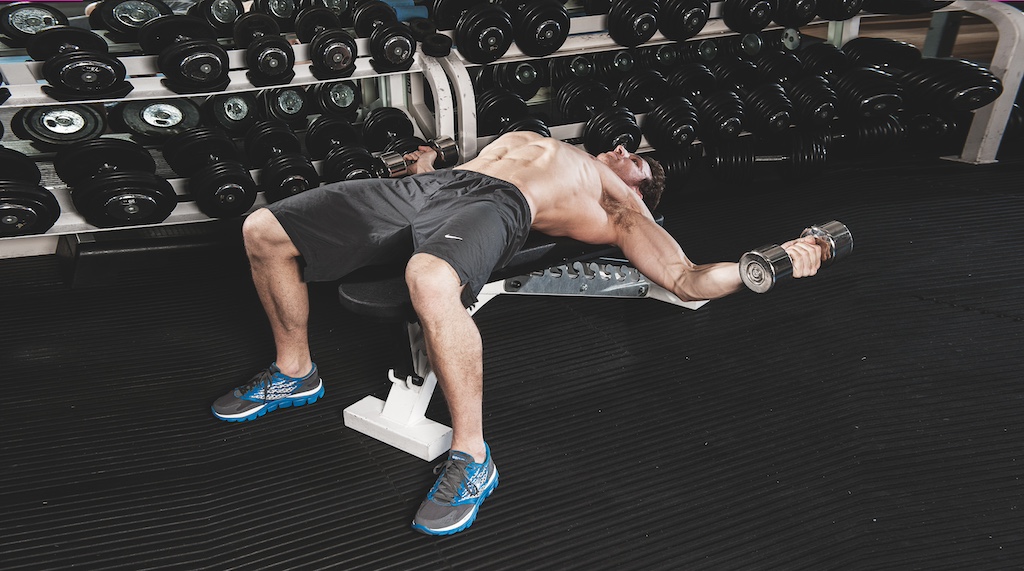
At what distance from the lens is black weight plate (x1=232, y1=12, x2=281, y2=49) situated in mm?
2822

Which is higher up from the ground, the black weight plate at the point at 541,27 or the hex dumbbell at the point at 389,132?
the black weight plate at the point at 541,27

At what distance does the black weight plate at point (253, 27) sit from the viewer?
282 centimetres

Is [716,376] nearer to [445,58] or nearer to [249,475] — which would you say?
[249,475]

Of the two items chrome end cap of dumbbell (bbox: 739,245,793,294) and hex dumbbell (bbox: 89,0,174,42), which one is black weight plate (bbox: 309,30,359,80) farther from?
chrome end cap of dumbbell (bbox: 739,245,793,294)

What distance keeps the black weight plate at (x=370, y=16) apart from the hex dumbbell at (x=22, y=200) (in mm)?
1253

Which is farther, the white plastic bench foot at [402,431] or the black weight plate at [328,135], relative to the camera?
the black weight plate at [328,135]

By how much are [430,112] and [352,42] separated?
0.62 metres

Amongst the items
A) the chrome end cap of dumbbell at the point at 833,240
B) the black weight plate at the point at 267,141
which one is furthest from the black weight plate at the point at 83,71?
the chrome end cap of dumbbell at the point at 833,240

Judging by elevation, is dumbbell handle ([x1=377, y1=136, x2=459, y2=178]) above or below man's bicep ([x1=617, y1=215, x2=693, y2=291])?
above

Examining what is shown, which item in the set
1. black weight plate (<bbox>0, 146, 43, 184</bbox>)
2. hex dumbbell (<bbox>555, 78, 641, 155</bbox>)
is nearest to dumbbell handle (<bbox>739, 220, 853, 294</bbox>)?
hex dumbbell (<bbox>555, 78, 641, 155</bbox>)

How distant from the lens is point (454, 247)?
1.71m

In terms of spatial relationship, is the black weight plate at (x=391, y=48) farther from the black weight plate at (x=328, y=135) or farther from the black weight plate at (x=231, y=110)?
the black weight plate at (x=231, y=110)

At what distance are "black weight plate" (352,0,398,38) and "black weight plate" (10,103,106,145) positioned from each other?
1046 millimetres

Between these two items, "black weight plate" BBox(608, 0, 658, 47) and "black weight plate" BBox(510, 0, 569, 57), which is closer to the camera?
"black weight plate" BBox(510, 0, 569, 57)
